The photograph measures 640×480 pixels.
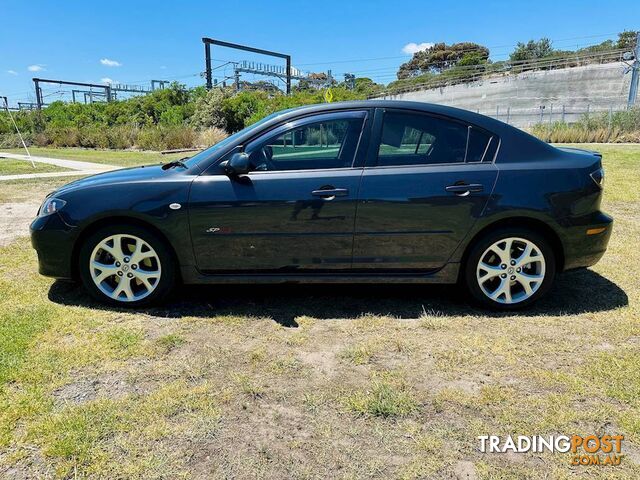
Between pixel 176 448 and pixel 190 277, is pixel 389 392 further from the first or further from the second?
pixel 190 277

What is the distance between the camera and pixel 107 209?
144 inches

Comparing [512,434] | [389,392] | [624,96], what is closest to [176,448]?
[389,392]

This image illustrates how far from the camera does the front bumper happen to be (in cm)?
374

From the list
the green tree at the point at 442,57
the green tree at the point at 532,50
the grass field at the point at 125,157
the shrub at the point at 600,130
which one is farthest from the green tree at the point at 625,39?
the grass field at the point at 125,157

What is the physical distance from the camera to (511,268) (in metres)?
3.76

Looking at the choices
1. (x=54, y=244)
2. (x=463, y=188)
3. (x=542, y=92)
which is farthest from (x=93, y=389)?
(x=542, y=92)

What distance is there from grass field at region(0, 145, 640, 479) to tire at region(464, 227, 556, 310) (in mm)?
158

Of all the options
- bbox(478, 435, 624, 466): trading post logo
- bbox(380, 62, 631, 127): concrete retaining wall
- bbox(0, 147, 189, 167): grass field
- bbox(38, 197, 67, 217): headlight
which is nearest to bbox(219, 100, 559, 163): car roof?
bbox(38, 197, 67, 217): headlight

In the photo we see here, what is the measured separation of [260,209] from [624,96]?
47484mm

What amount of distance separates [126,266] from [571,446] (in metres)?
3.27

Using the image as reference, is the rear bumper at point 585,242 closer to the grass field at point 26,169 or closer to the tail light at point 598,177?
the tail light at point 598,177

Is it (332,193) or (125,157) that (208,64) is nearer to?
(125,157)

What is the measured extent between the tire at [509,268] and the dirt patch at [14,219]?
5544 millimetres

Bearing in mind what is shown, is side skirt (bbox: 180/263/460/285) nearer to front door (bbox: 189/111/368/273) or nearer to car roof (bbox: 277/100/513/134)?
front door (bbox: 189/111/368/273)
